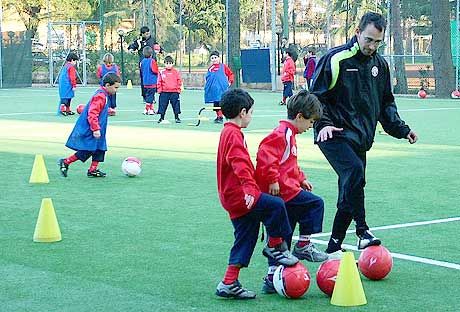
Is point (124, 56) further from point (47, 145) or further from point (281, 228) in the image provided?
point (281, 228)

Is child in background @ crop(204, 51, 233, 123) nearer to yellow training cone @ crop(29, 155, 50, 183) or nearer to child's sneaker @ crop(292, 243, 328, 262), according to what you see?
yellow training cone @ crop(29, 155, 50, 183)

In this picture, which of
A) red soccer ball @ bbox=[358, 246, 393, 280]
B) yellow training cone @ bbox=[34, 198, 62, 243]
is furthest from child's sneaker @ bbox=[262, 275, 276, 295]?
yellow training cone @ bbox=[34, 198, 62, 243]

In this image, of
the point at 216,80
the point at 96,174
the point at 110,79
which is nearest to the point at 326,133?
the point at 110,79

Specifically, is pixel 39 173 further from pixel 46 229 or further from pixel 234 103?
pixel 234 103

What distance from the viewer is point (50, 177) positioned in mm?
14242

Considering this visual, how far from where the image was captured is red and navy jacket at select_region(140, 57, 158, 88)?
2892 cm

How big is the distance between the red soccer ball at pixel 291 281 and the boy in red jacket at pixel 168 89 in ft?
58.6

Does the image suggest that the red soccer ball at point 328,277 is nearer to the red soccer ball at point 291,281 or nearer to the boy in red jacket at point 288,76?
the red soccer ball at point 291,281

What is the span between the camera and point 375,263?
7.50 m

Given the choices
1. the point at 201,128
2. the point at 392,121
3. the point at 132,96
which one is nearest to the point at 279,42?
the point at 132,96

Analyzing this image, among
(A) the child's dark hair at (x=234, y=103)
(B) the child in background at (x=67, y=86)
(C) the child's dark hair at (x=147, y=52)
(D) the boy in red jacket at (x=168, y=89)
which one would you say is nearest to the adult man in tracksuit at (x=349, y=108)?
(A) the child's dark hair at (x=234, y=103)

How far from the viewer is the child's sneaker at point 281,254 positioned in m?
7.15

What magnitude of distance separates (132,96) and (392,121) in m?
31.5

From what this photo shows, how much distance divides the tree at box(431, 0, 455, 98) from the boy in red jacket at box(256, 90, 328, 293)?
2803 cm
